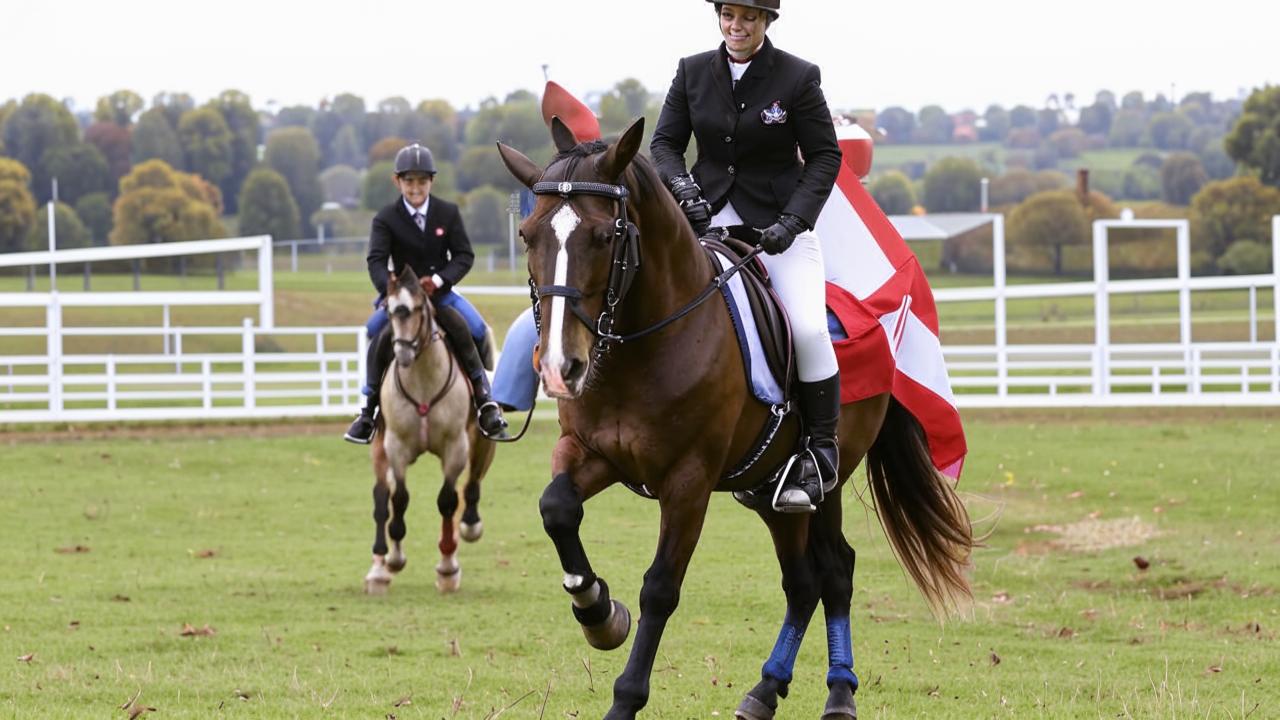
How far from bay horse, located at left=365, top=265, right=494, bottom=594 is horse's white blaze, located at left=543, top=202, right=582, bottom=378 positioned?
7201 mm

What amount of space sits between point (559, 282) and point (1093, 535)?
36.7 ft

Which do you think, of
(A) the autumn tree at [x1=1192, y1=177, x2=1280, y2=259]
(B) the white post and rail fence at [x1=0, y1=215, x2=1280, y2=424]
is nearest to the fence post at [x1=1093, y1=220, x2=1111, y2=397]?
(B) the white post and rail fence at [x1=0, y1=215, x2=1280, y2=424]

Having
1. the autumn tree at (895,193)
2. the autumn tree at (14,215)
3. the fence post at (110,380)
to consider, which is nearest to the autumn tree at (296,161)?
the autumn tree at (895,193)

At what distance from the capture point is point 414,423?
13844 millimetres

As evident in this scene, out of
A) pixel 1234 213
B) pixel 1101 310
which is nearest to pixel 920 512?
pixel 1101 310

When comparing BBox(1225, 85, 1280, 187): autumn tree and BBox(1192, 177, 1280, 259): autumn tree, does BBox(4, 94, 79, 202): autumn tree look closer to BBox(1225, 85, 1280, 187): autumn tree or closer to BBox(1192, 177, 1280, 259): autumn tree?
BBox(1192, 177, 1280, 259): autumn tree

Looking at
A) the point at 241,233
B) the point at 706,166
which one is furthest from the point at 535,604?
the point at 241,233

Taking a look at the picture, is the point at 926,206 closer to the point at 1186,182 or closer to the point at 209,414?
the point at 1186,182

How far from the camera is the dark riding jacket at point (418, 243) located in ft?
45.5

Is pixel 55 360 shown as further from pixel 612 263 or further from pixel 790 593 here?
pixel 612 263

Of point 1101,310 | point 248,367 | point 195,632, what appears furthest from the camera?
point 1101,310

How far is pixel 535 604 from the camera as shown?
41.5 ft

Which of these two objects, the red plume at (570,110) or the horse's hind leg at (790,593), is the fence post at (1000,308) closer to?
the horse's hind leg at (790,593)

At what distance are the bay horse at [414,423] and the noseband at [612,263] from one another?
6998 mm
